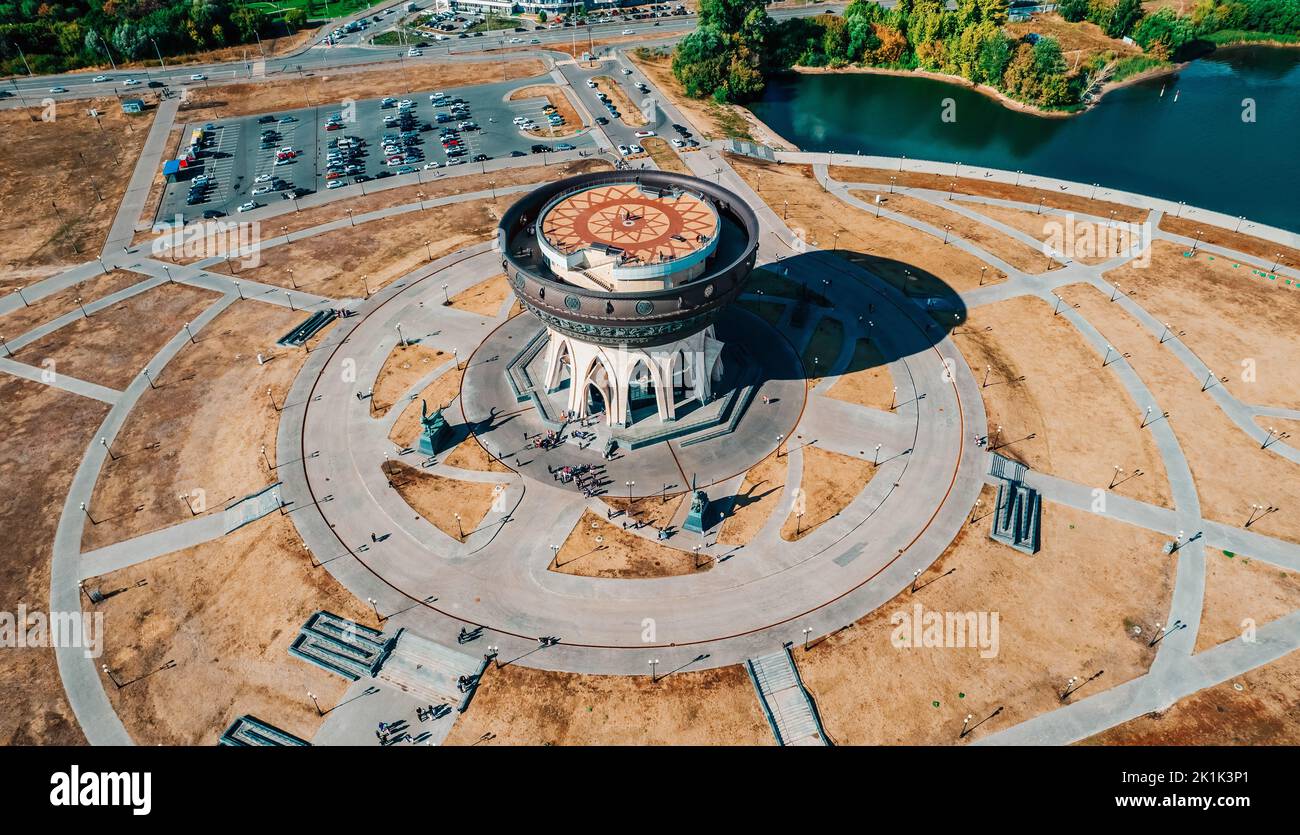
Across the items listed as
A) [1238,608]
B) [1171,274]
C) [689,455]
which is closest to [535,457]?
[689,455]

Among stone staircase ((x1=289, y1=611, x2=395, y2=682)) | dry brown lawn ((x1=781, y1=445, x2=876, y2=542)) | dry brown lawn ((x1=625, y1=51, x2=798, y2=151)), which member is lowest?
stone staircase ((x1=289, y1=611, x2=395, y2=682))

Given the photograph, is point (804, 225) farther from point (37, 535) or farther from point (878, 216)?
point (37, 535)

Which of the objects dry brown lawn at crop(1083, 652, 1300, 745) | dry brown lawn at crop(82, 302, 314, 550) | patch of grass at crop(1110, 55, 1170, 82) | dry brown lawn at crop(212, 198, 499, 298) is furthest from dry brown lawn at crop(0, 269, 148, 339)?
patch of grass at crop(1110, 55, 1170, 82)

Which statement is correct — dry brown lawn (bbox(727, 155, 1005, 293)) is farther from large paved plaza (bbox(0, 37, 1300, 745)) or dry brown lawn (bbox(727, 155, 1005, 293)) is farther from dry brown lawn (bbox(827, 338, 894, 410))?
dry brown lawn (bbox(827, 338, 894, 410))

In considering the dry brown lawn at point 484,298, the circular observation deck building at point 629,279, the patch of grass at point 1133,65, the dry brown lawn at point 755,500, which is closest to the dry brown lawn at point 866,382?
the dry brown lawn at point 755,500

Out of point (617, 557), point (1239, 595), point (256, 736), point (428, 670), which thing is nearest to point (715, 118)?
point (617, 557)

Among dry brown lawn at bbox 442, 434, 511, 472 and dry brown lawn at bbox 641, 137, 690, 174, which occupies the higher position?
dry brown lawn at bbox 641, 137, 690, 174

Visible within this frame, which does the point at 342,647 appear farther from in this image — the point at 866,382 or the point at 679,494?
the point at 866,382
